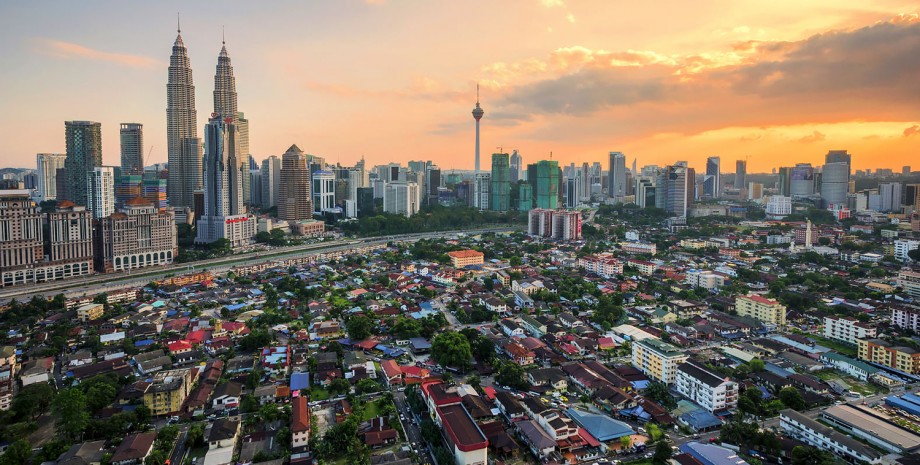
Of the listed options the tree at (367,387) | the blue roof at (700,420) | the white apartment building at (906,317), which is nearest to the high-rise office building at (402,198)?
the tree at (367,387)

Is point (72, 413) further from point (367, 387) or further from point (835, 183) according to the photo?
point (835, 183)

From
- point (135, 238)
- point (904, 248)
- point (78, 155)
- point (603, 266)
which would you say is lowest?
point (603, 266)

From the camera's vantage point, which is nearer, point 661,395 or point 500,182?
point 661,395

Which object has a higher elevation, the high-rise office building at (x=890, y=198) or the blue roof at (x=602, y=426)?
the high-rise office building at (x=890, y=198)

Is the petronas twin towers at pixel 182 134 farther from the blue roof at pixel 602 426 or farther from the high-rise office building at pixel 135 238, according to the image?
the blue roof at pixel 602 426

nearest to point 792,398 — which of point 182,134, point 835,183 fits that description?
point 182,134

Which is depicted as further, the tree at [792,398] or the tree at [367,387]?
the tree at [367,387]

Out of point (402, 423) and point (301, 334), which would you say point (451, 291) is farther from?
point (402, 423)
